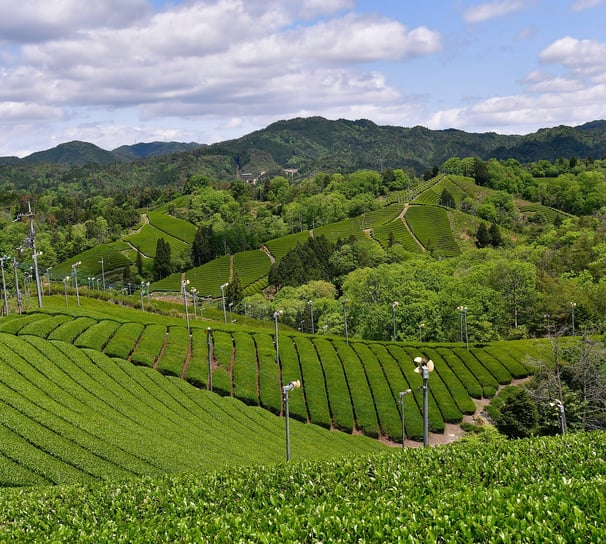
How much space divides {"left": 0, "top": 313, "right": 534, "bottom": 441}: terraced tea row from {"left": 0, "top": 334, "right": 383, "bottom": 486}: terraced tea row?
280 centimetres

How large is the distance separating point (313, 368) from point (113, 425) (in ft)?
80.8

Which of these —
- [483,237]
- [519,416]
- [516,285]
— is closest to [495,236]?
[483,237]

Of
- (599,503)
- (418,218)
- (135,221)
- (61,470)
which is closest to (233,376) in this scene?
(61,470)

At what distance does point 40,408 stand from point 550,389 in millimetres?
35530

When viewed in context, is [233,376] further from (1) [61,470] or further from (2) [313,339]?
(1) [61,470]

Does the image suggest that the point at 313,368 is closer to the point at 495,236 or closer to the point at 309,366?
the point at 309,366

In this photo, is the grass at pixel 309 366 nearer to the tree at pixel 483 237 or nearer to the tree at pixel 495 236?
the tree at pixel 483 237

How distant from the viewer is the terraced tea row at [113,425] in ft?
73.0

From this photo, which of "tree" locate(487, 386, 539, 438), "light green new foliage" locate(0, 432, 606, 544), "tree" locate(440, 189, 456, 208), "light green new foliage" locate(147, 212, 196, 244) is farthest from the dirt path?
"light green new foliage" locate(147, 212, 196, 244)

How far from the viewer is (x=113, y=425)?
26.6 meters

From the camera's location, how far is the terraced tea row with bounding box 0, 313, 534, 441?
42.1 m

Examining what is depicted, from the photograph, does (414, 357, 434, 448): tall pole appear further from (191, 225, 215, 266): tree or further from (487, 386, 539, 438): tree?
(191, 225, 215, 266): tree

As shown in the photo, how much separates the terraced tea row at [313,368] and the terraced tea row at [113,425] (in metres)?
2.80

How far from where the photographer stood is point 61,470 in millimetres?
21406
